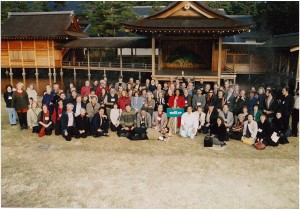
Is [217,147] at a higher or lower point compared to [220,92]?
lower

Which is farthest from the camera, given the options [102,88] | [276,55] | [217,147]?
[276,55]

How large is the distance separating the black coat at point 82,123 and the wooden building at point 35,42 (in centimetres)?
1934

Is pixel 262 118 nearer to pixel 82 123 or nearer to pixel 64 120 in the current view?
pixel 82 123

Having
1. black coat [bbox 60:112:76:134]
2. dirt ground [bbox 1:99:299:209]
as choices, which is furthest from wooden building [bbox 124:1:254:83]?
dirt ground [bbox 1:99:299:209]

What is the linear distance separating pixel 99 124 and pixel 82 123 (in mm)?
570

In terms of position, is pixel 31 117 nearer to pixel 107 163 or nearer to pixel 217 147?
pixel 107 163

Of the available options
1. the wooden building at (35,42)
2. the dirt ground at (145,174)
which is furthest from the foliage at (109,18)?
the dirt ground at (145,174)

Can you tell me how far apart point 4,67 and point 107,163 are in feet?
86.5

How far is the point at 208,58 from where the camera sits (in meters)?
20.8

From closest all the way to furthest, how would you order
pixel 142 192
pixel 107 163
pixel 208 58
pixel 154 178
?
pixel 142 192, pixel 154 178, pixel 107 163, pixel 208 58

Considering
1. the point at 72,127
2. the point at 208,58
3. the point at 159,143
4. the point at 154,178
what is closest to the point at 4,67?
the point at 208,58

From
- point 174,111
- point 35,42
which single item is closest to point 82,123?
point 174,111

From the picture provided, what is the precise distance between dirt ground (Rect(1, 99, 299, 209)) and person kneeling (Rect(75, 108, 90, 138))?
0.31 m

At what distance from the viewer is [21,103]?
9.97m
